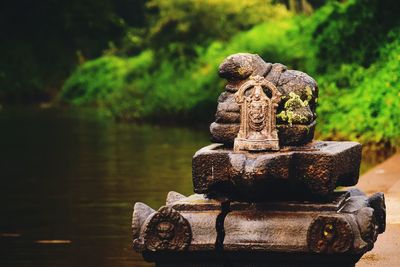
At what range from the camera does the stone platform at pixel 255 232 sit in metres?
8.02

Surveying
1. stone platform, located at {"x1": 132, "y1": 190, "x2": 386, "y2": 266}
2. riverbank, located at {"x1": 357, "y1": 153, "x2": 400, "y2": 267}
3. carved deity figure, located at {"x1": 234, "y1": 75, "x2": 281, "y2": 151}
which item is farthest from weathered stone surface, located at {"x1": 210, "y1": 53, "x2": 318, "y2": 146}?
riverbank, located at {"x1": 357, "y1": 153, "x2": 400, "y2": 267}

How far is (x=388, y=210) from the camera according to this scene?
12.2m

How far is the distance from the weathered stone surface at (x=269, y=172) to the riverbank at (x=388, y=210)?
1314 millimetres

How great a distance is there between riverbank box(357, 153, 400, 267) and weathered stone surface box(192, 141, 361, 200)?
131 cm

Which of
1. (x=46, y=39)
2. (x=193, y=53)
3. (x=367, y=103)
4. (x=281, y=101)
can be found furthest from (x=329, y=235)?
(x=46, y=39)

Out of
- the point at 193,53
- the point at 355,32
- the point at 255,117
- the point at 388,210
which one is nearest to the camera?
the point at 255,117

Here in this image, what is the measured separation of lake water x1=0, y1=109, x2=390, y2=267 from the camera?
42.7ft

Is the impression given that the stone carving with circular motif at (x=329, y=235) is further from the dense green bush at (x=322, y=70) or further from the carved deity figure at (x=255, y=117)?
the dense green bush at (x=322, y=70)

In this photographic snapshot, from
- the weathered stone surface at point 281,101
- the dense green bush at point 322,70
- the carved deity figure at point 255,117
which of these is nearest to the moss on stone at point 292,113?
the weathered stone surface at point 281,101

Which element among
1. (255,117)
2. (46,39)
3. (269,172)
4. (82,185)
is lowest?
(46,39)

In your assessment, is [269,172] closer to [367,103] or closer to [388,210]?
[388,210]

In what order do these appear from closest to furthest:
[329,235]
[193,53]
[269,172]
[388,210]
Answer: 1. [329,235]
2. [269,172]
3. [388,210]
4. [193,53]

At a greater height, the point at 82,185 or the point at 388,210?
the point at 388,210

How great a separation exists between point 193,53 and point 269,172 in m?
36.6
